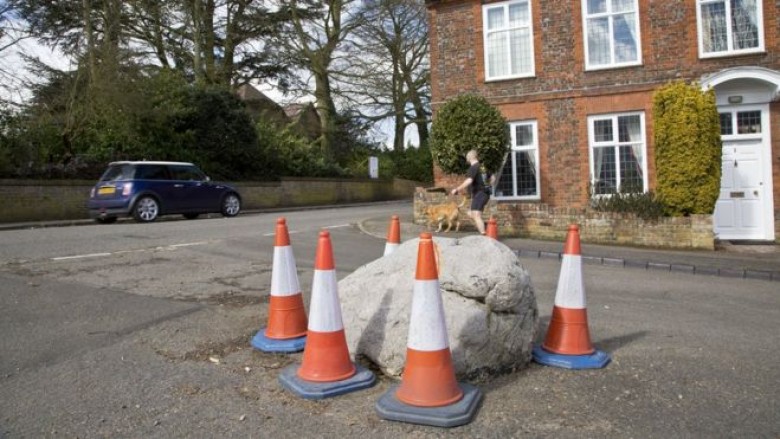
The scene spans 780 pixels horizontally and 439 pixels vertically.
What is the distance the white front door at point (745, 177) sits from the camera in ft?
44.4

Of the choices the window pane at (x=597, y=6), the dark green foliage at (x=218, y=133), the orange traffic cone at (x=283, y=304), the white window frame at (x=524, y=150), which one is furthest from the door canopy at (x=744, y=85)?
the dark green foliage at (x=218, y=133)

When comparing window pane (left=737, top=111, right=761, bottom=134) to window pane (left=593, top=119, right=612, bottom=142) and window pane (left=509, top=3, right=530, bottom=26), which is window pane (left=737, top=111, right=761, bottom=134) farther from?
window pane (left=509, top=3, right=530, bottom=26)

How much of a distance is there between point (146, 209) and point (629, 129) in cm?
1293

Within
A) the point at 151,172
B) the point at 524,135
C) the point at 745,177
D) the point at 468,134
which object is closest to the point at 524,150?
the point at 524,135

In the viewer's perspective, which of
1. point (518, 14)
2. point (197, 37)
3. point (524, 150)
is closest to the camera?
point (524, 150)

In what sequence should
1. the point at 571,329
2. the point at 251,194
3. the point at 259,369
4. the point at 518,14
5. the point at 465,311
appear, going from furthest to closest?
the point at 251,194, the point at 518,14, the point at 571,329, the point at 259,369, the point at 465,311

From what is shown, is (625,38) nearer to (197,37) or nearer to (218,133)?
(218,133)

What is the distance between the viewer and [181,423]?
329 centimetres

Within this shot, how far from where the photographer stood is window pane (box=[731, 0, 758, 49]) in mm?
14023

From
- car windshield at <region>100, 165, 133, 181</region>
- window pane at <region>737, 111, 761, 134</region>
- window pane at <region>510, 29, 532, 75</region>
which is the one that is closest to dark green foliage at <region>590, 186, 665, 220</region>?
window pane at <region>737, 111, 761, 134</region>

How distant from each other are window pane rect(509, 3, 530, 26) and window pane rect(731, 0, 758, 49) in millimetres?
4816

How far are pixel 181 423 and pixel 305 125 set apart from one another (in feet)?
120

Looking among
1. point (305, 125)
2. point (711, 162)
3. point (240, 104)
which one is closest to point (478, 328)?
point (711, 162)

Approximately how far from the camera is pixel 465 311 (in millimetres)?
3922
